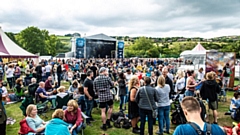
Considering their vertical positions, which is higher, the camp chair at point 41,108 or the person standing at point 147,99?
the person standing at point 147,99

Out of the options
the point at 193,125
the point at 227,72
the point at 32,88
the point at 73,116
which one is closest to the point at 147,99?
the point at 73,116

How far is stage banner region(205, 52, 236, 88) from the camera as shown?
1032cm

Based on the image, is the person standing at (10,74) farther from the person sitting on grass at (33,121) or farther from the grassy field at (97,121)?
the person sitting on grass at (33,121)

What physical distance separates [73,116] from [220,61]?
9497 mm

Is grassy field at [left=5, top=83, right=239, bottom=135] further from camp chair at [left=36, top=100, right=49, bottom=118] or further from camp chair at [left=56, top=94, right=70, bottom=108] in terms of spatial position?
camp chair at [left=56, top=94, right=70, bottom=108]

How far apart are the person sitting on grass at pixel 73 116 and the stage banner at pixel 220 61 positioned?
8921mm

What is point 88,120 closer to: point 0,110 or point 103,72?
point 103,72

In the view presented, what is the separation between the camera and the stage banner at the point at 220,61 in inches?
406

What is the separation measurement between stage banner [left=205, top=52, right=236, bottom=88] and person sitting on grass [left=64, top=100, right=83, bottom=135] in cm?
892

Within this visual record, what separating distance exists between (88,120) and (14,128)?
1.83 m

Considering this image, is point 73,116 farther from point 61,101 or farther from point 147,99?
point 61,101

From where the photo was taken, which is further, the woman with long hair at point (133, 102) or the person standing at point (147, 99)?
the woman with long hair at point (133, 102)

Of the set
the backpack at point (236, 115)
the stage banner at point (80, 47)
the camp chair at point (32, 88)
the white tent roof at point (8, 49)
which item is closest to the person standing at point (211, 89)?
the backpack at point (236, 115)

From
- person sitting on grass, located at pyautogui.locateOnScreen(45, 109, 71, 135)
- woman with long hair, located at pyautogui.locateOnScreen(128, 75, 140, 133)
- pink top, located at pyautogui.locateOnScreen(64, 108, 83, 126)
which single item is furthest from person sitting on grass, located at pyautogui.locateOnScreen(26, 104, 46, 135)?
woman with long hair, located at pyautogui.locateOnScreen(128, 75, 140, 133)
